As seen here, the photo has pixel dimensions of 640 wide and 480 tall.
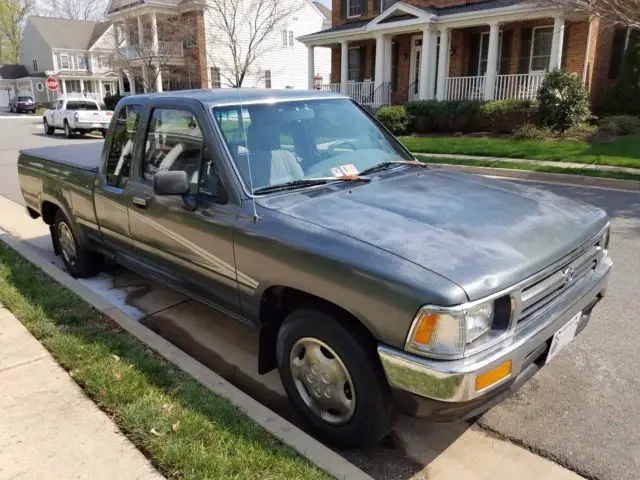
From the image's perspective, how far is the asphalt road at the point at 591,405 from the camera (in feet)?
9.18

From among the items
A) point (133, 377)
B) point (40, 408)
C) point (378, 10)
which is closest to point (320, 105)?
point (133, 377)

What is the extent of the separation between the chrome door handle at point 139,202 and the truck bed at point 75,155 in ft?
3.30

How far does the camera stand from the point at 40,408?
3.13m

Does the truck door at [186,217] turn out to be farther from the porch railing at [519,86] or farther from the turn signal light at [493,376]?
the porch railing at [519,86]

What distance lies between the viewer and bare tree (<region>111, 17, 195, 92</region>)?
1300 inches

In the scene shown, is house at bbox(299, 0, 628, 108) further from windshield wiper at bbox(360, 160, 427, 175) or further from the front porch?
windshield wiper at bbox(360, 160, 427, 175)

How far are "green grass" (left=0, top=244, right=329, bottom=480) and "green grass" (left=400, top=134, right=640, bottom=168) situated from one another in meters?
11.0

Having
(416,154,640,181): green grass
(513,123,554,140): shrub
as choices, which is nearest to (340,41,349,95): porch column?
(513,123,554,140): shrub

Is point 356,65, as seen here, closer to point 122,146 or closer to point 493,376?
point 122,146

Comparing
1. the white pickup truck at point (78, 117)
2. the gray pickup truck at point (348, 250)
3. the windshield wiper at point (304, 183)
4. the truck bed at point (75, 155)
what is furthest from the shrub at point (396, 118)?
the windshield wiper at point (304, 183)

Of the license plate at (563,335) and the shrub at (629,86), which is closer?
the license plate at (563,335)

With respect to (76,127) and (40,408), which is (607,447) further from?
(76,127)

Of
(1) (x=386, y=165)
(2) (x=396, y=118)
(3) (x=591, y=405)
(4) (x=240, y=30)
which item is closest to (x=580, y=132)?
(2) (x=396, y=118)

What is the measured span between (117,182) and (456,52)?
19.2 meters
